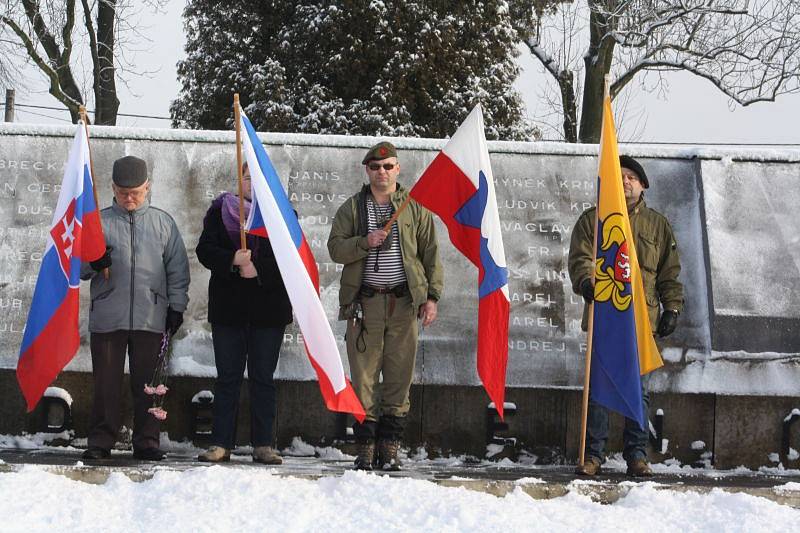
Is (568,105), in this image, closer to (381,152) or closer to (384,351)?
(381,152)

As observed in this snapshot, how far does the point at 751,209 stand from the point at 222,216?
155 inches

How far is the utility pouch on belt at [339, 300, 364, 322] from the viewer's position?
608cm

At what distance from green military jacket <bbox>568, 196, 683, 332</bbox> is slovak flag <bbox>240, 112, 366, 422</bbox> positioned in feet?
5.43

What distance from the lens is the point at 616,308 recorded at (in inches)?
242

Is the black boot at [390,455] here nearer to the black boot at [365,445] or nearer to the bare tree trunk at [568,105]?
the black boot at [365,445]

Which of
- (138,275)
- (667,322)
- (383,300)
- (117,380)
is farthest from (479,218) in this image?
(117,380)

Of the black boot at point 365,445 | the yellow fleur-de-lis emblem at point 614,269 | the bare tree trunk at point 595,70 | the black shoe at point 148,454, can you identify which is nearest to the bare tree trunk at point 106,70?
the bare tree trunk at point 595,70

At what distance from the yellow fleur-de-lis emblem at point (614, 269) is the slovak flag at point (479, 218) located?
2.00ft

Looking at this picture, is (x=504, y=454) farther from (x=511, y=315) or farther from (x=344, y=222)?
(x=344, y=222)

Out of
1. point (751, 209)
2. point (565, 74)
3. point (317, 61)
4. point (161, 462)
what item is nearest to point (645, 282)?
point (751, 209)

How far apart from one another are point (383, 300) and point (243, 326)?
0.91m

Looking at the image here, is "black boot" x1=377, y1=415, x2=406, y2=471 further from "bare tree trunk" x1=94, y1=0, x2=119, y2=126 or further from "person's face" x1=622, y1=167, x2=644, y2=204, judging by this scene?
"bare tree trunk" x1=94, y1=0, x2=119, y2=126

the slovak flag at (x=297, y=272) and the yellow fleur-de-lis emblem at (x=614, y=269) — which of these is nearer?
the slovak flag at (x=297, y=272)

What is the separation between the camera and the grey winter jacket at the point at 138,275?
628 centimetres
